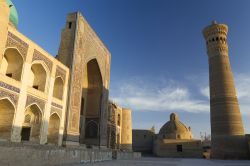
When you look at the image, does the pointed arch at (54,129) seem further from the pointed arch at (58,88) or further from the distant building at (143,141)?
the distant building at (143,141)

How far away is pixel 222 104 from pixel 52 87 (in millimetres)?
19169

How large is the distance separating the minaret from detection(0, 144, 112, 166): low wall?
17.9 metres

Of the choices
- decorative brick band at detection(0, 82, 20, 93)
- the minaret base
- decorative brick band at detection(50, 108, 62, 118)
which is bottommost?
the minaret base

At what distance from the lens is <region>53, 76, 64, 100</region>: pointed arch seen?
13.7 metres

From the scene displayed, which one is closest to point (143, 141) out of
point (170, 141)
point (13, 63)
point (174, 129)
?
point (174, 129)

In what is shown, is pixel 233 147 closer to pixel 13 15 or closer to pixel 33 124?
pixel 33 124

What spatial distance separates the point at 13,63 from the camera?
36.0 feet

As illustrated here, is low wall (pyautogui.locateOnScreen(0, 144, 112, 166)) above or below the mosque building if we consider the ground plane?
below

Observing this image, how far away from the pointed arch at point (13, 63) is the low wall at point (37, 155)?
3602mm

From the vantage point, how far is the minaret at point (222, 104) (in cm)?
2453

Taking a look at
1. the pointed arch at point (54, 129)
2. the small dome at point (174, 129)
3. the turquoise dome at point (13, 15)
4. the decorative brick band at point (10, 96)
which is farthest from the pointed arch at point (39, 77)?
the small dome at point (174, 129)

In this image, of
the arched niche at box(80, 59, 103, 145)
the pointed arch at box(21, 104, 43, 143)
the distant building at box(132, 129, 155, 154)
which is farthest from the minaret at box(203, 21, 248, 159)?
the pointed arch at box(21, 104, 43, 143)

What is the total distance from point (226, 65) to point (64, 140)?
2080 centimetres

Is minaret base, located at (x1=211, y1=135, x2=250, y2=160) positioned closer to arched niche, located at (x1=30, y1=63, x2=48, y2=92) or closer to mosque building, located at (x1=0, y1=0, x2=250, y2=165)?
mosque building, located at (x1=0, y1=0, x2=250, y2=165)
